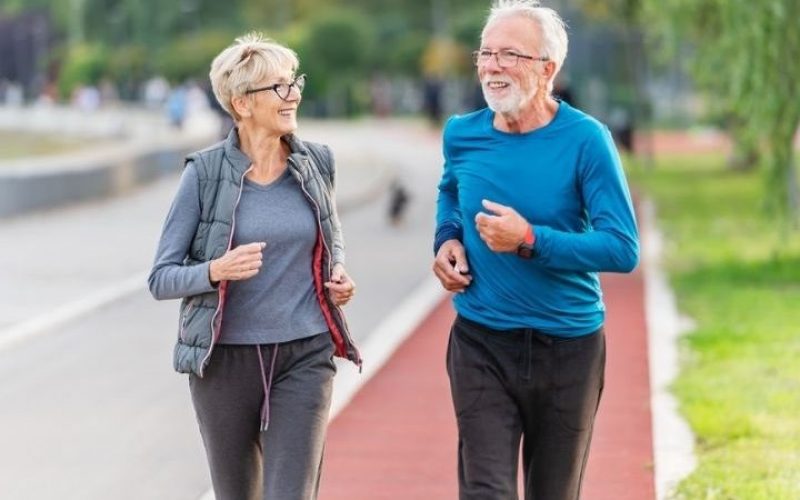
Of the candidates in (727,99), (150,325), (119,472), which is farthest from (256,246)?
(727,99)

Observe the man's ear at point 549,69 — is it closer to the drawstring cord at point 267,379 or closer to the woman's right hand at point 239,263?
the woman's right hand at point 239,263

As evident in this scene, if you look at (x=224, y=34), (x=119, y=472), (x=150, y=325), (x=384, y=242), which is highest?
(x=119, y=472)

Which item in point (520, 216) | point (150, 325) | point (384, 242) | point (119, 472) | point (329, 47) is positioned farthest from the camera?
point (329, 47)

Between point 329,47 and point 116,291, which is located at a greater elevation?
point 116,291

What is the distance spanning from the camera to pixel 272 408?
5207mm

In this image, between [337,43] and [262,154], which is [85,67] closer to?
[337,43]

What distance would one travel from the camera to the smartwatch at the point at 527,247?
487 centimetres

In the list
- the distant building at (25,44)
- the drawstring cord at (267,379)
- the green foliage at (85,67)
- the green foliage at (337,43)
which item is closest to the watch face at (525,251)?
the drawstring cord at (267,379)

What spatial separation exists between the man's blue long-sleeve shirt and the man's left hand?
0.07 m

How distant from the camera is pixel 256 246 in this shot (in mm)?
5035

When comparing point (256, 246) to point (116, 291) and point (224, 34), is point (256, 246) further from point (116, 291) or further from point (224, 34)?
point (224, 34)

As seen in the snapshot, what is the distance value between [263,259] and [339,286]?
23 cm

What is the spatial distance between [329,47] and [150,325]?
61062 mm

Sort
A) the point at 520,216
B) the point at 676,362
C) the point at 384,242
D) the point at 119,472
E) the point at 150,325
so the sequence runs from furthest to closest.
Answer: the point at 384,242 → the point at 150,325 → the point at 676,362 → the point at 119,472 → the point at 520,216
